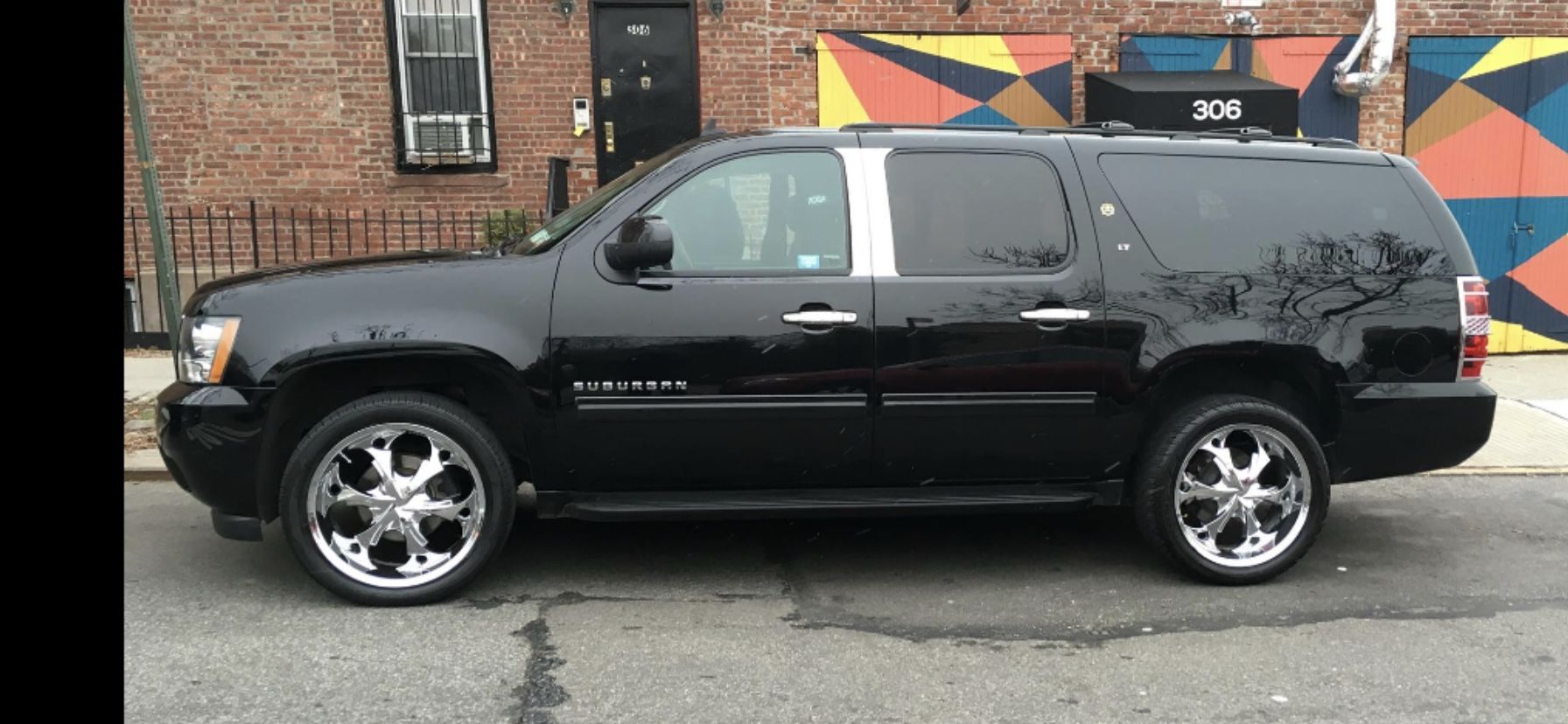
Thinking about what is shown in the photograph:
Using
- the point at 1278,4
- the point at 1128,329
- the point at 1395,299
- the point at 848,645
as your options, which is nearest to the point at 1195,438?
the point at 1128,329

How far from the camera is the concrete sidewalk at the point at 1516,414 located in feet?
22.7

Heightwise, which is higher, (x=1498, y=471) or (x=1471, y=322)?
(x=1471, y=322)

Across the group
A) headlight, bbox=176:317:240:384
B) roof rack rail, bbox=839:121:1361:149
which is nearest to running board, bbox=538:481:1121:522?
headlight, bbox=176:317:240:384

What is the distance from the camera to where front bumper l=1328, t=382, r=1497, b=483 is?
15.8ft

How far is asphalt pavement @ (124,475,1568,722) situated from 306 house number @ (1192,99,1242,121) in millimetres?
4971

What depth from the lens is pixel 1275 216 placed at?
15.9ft

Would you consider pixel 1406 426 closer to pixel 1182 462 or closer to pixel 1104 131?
pixel 1182 462

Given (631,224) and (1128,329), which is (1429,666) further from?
(631,224)

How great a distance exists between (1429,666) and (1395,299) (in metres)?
1.56

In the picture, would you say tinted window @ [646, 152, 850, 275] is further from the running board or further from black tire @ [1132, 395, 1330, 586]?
black tire @ [1132, 395, 1330, 586]

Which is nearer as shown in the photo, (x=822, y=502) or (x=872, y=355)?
(x=872, y=355)

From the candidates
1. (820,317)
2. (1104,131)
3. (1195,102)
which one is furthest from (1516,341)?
(820,317)

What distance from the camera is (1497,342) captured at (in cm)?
1088

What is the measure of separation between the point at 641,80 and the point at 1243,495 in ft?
23.5
